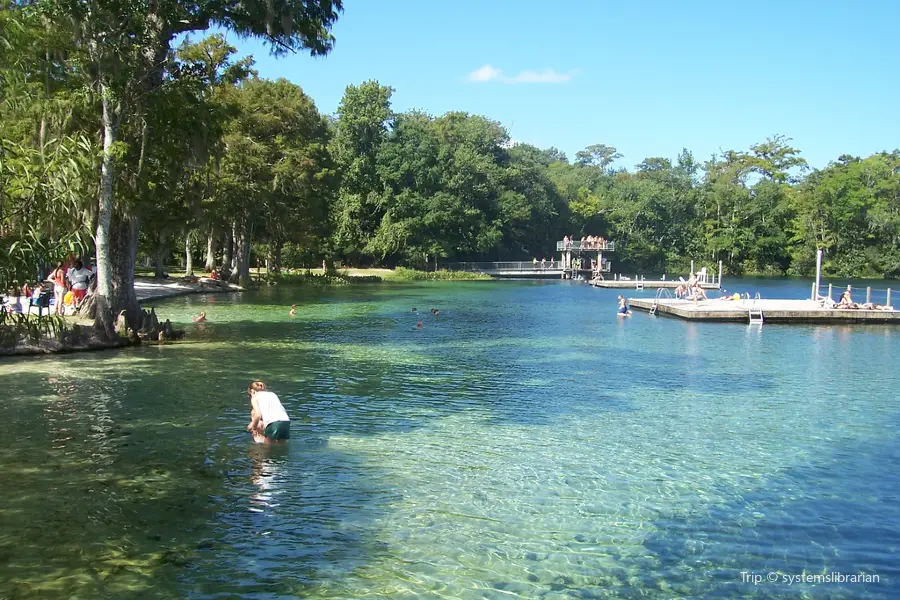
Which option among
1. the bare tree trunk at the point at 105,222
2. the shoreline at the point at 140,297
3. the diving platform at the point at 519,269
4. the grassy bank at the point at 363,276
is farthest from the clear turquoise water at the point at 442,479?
the diving platform at the point at 519,269

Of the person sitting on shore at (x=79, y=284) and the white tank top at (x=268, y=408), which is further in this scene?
the person sitting on shore at (x=79, y=284)

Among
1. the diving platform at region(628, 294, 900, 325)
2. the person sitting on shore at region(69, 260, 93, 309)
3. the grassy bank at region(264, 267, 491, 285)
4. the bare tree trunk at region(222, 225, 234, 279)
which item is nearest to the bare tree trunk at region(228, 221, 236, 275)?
the bare tree trunk at region(222, 225, 234, 279)

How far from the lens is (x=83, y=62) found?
19609mm

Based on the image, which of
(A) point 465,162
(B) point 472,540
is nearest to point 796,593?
(B) point 472,540

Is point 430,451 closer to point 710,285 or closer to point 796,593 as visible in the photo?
point 796,593

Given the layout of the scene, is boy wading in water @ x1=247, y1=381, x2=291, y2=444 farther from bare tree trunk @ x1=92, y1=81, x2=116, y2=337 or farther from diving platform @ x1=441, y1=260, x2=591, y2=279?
diving platform @ x1=441, y1=260, x2=591, y2=279

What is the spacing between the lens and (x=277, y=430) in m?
11.7

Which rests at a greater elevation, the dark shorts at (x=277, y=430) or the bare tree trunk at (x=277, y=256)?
the bare tree trunk at (x=277, y=256)

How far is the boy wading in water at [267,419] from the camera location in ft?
38.2

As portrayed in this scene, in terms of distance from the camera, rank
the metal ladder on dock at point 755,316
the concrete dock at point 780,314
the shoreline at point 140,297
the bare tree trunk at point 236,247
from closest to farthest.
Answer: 1. the shoreline at point 140,297
2. the metal ladder on dock at point 755,316
3. the concrete dock at point 780,314
4. the bare tree trunk at point 236,247

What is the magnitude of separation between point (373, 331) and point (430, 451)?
16987mm

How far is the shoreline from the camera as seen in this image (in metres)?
19.3

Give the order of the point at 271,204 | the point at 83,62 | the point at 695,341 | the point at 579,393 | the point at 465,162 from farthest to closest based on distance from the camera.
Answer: the point at 465,162
the point at 271,204
the point at 695,341
the point at 83,62
the point at 579,393

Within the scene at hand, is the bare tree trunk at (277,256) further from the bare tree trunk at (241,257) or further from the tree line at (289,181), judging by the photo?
the bare tree trunk at (241,257)
